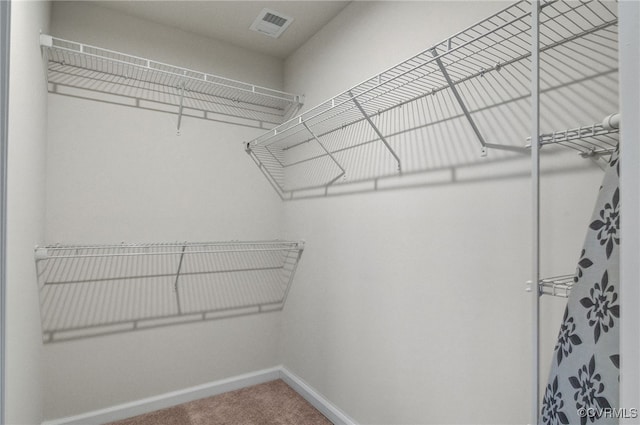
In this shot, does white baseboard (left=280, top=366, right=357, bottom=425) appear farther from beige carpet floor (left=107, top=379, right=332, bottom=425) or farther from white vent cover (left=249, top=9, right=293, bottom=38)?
white vent cover (left=249, top=9, right=293, bottom=38)

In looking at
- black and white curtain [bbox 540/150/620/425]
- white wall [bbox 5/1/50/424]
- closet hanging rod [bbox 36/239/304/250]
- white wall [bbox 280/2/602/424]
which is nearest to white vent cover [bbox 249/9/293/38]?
white wall [bbox 280/2/602/424]

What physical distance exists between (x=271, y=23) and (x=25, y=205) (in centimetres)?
165

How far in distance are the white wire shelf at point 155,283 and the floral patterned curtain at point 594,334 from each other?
68.7 inches

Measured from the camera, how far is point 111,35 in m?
2.07

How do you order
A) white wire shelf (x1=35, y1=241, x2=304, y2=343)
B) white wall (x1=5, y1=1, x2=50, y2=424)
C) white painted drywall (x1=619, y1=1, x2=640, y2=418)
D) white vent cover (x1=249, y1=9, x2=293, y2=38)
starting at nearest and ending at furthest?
white painted drywall (x1=619, y1=1, x2=640, y2=418) → white wall (x1=5, y1=1, x2=50, y2=424) → white wire shelf (x1=35, y1=241, x2=304, y2=343) → white vent cover (x1=249, y1=9, x2=293, y2=38)

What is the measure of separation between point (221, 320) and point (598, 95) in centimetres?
229

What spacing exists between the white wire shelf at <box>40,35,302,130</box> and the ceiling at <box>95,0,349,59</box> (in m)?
0.29

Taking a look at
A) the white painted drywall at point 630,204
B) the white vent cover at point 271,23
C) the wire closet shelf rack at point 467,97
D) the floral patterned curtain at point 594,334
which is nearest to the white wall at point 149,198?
the white vent cover at point 271,23

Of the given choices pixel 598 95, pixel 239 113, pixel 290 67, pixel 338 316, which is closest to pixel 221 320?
pixel 338 316

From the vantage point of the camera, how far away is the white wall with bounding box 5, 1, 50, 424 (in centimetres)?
108

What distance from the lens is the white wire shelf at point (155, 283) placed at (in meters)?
1.93

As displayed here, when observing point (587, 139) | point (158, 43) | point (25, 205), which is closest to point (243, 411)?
point (25, 205)

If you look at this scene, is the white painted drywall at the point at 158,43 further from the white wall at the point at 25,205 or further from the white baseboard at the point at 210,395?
the white baseboard at the point at 210,395

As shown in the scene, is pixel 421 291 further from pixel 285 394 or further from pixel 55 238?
pixel 55 238
